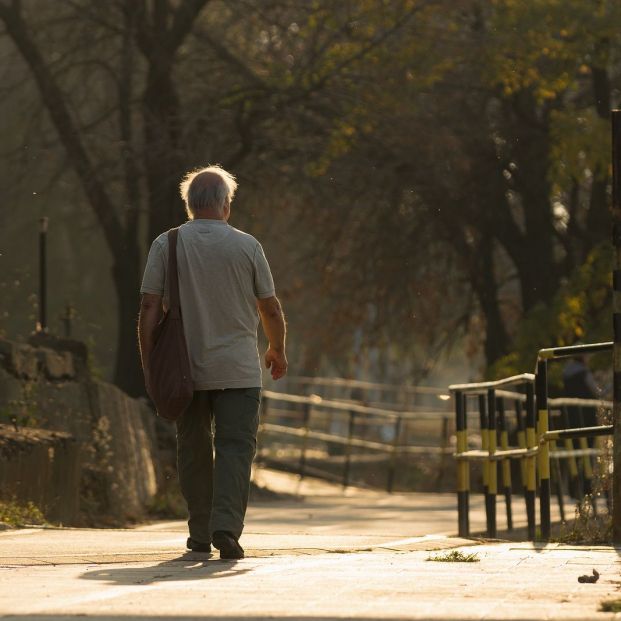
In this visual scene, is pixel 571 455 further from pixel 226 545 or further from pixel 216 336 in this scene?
pixel 226 545

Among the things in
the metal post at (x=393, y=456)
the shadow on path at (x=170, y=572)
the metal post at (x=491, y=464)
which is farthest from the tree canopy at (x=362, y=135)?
the shadow on path at (x=170, y=572)

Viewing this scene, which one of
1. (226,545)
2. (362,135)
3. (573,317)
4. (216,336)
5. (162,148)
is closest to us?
(226,545)

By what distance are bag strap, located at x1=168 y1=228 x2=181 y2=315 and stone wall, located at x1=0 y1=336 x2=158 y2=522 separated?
4.26m

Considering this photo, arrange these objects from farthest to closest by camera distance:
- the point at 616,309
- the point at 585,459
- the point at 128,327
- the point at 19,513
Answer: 1. the point at 128,327
2. the point at 585,459
3. the point at 19,513
4. the point at 616,309

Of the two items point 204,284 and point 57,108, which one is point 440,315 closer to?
point 57,108

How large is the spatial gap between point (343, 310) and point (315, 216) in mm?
3382

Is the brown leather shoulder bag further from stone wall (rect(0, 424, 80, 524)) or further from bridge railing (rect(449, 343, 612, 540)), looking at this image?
stone wall (rect(0, 424, 80, 524))

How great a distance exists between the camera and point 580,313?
21609 mm

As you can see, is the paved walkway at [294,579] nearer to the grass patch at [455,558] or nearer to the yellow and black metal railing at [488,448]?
the grass patch at [455,558]

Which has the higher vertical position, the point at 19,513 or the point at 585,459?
the point at 585,459

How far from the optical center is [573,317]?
Result: 2178 centimetres

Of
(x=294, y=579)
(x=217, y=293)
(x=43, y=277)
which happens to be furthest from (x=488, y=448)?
(x=43, y=277)

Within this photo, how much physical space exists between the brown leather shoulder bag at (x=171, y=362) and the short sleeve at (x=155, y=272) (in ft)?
0.16

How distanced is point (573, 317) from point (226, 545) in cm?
1448
